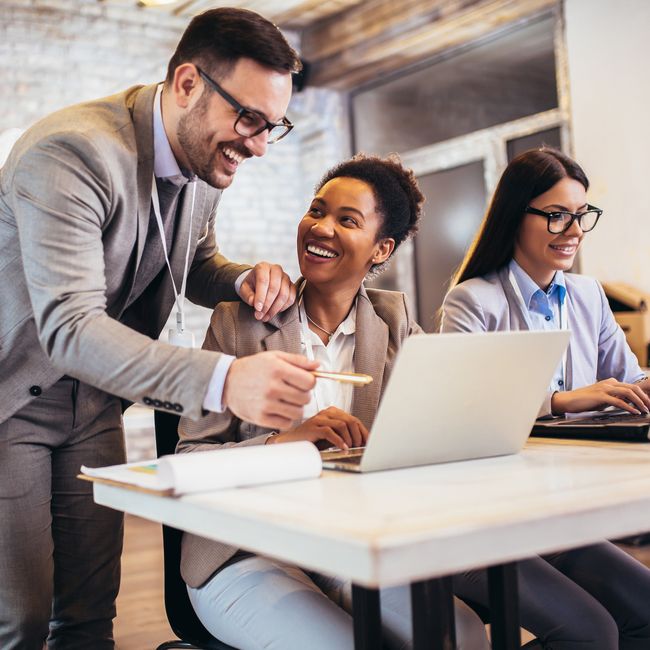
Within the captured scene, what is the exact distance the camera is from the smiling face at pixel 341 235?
1.88 meters

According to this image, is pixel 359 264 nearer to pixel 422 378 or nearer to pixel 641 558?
pixel 422 378

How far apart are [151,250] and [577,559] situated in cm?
102

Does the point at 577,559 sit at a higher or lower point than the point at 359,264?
lower

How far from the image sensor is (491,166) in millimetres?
5668

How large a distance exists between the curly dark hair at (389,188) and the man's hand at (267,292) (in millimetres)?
383

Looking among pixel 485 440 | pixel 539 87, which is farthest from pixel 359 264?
pixel 539 87

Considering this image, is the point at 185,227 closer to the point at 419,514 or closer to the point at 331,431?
the point at 331,431

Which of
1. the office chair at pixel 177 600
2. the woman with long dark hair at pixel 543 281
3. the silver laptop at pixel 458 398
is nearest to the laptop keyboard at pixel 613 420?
the woman with long dark hair at pixel 543 281

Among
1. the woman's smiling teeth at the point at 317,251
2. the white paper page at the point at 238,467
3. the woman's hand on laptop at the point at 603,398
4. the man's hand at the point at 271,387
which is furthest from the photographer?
the woman's smiling teeth at the point at 317,251

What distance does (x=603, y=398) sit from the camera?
1803 mm

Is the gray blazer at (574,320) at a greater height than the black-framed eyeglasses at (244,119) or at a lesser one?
lesser

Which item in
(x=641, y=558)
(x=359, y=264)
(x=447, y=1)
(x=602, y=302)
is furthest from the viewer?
(x=447, y=1)

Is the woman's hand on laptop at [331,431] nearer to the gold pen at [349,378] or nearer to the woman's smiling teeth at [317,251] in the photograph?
the gold pen at [349,378]

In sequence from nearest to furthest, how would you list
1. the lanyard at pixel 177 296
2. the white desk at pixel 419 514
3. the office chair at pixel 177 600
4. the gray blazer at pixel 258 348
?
the white desk at pixel 419 514 → the gray blazer at pixel 258 348 → the office chair at pixel 177 600 → the lanyard at pixel 177 296
